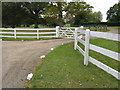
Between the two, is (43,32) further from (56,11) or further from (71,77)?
(71,77)

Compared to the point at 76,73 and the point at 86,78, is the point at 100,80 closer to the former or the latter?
the point at 86,78

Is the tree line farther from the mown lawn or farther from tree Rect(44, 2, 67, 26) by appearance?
the mown lawn

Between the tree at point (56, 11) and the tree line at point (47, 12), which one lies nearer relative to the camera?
the tree at point (56, 11)

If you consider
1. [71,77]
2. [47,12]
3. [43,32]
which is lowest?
[71,77]

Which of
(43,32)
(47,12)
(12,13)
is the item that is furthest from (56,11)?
(12,13)

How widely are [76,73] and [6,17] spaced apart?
32941 millimetres

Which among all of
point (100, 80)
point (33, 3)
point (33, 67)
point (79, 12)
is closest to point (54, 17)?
point (79, 12)

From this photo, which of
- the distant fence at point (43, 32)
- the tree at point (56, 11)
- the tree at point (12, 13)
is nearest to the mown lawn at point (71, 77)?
the distant fence at point (43, 32)

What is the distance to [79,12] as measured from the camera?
20.3 meters

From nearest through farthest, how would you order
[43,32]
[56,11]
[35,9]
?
[43,32], [56,11], [35,9]

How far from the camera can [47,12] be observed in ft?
65.1

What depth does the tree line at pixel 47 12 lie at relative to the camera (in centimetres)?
2012

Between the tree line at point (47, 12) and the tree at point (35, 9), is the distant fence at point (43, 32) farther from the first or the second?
the tree at point (35, 9)

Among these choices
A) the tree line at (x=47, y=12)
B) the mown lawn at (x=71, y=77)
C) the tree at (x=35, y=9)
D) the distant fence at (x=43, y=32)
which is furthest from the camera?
the tree at (x=35, y=9)
